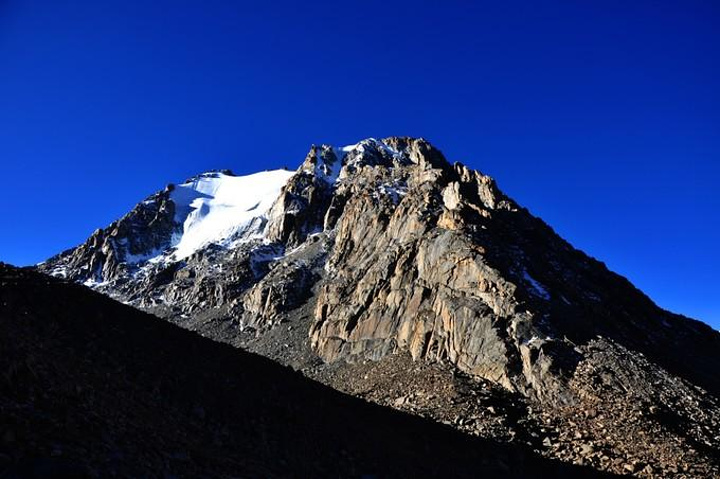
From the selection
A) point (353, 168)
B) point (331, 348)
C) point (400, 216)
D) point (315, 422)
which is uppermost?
point (353, 168)

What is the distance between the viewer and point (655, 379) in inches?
1453

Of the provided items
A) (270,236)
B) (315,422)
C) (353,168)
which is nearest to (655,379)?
(315,422)

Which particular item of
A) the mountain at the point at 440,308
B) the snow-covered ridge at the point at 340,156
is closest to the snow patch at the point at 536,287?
the mountain at the point at 440,308

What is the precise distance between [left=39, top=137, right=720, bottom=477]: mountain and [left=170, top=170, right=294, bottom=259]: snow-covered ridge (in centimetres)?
113

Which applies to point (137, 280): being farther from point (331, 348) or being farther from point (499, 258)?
point (499, 258)

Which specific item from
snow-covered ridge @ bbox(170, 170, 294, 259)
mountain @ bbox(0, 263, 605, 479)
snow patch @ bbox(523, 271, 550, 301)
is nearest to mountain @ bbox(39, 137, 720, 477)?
snow patch @ bbox(523, 271, 550, 301)

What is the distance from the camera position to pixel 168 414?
16.7 metres

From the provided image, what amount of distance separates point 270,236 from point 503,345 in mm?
78628

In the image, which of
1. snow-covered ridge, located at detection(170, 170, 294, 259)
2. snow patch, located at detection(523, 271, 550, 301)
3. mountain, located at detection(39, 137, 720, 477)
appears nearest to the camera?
mountain, located at detection(39, 137, 720, 477)

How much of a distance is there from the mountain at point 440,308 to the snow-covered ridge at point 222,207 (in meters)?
1.13

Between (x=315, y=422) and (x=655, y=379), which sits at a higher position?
(x=655, y=379)

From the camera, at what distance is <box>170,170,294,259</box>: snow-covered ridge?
123 m

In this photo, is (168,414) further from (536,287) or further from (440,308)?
(536,287)

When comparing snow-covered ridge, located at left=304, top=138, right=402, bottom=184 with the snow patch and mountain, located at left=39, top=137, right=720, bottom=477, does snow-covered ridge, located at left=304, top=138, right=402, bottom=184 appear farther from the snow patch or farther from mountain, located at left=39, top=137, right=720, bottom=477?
the snow patch
